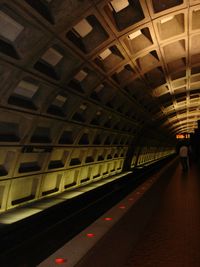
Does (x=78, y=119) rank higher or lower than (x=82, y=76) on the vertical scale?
lower

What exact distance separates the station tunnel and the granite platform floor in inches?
0.9

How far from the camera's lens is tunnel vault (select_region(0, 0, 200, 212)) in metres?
5.86

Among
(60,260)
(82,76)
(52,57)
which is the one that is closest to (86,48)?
(52,57)

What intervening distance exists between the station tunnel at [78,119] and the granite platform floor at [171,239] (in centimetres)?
2

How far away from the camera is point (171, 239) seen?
5.81 meters

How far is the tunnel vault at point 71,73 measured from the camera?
5.86 m

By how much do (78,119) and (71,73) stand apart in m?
2.79

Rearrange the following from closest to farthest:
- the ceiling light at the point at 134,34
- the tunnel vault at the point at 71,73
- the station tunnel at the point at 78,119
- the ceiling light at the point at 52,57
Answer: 1. the station tunnel at the point at 78,119
2. the tunnel vault at the point at 71,73
3. the ceiling light at the point at 52,57
4. the ceiling light at the point at 134,34

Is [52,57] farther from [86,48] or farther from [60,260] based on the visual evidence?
[60,260]

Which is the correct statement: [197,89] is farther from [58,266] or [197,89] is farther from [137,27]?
[58,266]

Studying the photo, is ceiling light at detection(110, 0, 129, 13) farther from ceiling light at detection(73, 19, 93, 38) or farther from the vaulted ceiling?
ceiling light at detection(73, 19, 93, 38)

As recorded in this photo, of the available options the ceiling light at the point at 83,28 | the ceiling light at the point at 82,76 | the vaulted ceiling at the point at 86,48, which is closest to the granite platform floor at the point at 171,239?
the vaulted ceiling at the point at 86,48

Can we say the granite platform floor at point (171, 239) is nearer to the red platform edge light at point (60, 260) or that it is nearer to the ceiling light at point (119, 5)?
the red platform edge light at point (60, 260)

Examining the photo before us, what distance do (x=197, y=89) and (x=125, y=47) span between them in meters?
9.02
